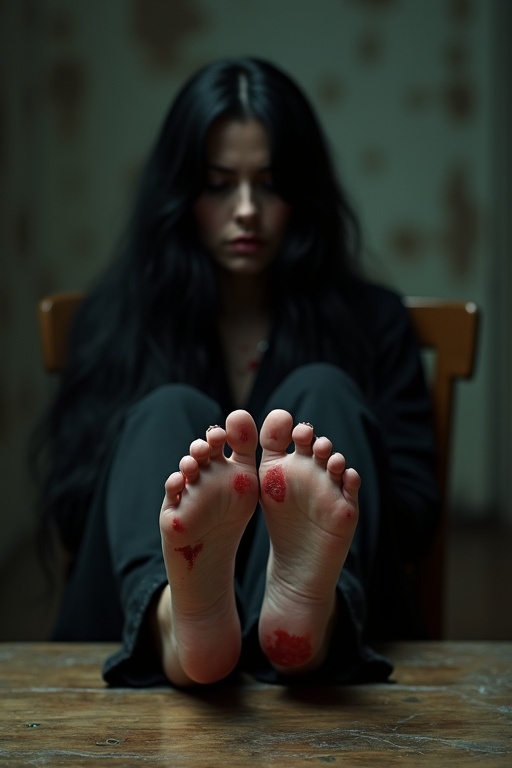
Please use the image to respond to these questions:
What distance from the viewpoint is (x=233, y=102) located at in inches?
50.8

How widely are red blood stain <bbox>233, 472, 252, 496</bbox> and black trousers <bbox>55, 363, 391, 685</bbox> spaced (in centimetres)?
13

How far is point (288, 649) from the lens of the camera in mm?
847

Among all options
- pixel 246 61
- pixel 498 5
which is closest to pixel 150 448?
pixel 246 61

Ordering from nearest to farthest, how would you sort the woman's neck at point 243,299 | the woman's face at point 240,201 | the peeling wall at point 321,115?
1. the woman's face at point 240,201
2. the woman's neck at point 243,299
3. the peeling wall at point 321,115

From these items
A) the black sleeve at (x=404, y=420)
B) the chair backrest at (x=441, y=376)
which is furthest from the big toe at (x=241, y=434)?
the chair backrest at (x=441, y=376)

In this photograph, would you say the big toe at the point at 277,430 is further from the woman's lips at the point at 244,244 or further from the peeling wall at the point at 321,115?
the peeling wall at the point at 321,115

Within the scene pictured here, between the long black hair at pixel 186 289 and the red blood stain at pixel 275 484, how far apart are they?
1.45 ft

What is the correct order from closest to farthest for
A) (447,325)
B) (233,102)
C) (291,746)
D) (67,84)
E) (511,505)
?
(291,746)
(233,102)
(447,325)
(67,84)
(511,505)

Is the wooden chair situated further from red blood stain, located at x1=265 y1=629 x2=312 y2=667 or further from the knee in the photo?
red blood stain, located at x1=265 y1=629 x2=312 y2=667

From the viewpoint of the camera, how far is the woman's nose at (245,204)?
1271 mm

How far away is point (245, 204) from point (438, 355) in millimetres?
352

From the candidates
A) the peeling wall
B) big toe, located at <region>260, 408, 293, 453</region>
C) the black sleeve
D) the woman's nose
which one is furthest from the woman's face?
the peeling wall

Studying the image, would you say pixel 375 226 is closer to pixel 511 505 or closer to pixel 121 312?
pixel 511 505

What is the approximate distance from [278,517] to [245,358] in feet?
1.95
